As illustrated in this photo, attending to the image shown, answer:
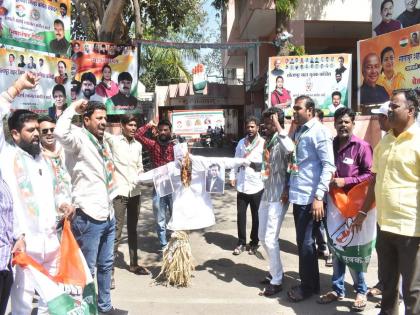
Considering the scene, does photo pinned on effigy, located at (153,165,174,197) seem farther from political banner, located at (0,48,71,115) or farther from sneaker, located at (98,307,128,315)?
political banner, located at (0,48,71,115)

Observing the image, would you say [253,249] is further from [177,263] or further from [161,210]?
[177,263]

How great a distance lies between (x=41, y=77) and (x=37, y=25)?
0.72 m

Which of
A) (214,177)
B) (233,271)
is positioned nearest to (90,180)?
(214,177)

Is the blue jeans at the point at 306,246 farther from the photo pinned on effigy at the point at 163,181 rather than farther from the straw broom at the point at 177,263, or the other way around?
the photo pinned on effigy at the point at 163,181

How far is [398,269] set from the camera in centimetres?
339

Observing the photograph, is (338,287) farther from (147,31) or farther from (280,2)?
(147,31)

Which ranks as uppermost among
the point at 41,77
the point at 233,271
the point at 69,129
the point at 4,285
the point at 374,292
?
the point at 41,77

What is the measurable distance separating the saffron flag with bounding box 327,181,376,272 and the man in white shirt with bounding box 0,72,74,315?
2.51m

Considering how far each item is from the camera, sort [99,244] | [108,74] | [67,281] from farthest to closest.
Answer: [108,74] → [99,244] → [67,281]

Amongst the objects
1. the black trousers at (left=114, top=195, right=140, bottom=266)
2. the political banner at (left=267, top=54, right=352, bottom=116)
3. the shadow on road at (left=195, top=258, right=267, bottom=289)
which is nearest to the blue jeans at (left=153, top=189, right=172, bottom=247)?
the black trousers at (left=114, top=195, right=140, bottom=266)

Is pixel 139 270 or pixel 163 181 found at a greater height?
pixel 163 181

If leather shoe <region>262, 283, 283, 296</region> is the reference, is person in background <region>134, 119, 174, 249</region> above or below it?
above

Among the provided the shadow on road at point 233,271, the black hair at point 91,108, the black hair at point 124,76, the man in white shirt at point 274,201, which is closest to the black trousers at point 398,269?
the man in white shirt at point 274,201

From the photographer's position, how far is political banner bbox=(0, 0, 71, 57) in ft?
18.8
